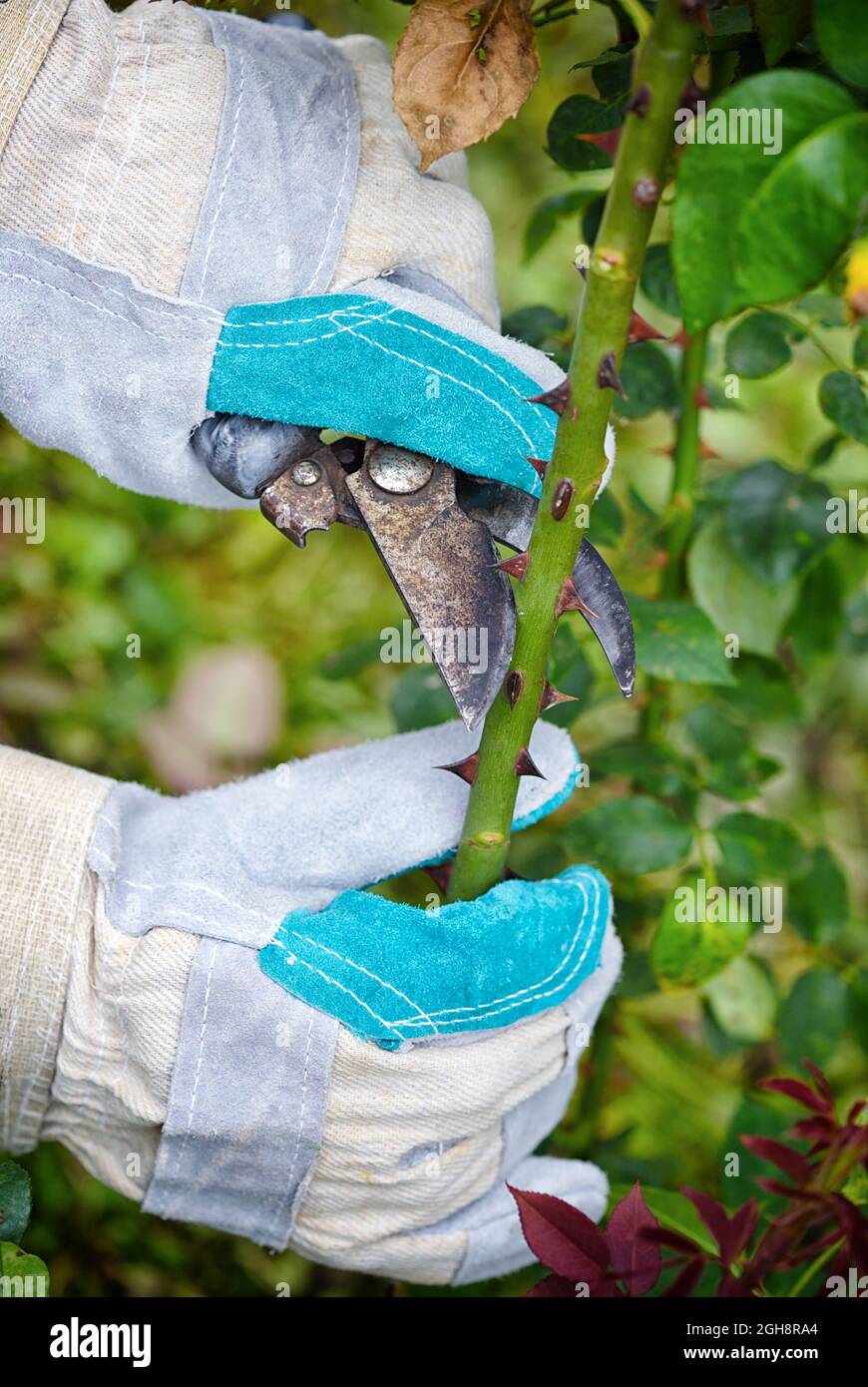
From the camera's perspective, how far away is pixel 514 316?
1.09 meters

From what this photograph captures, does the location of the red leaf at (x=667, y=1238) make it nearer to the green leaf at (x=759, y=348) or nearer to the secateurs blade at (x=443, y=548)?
the secateurs blade at (x=443, y=548)

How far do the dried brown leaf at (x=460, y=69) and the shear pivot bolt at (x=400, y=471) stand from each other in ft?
0.54

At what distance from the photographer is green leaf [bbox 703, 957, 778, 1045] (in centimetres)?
121

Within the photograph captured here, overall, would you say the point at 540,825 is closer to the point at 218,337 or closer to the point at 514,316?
the point at 514,316

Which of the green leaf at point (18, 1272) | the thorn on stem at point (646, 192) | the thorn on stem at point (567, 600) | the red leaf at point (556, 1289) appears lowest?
the red leaf at point (556, 1289)

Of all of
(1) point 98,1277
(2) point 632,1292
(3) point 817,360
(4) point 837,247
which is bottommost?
(1) point 98,1277

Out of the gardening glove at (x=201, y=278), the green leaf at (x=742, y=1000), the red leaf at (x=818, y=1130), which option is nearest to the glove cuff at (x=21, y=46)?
the gardening glove at (x=201, y=278)

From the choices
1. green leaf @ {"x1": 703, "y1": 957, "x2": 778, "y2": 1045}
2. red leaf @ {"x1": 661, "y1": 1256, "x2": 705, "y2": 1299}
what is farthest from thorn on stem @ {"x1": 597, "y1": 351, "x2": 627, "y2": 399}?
green leaf @ {"x1": 703, "y1": 957, "x2": 778, "y2": 1045}

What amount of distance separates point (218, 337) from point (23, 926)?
0.35 meters

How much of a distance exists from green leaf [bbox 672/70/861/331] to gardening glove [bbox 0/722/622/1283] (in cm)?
38

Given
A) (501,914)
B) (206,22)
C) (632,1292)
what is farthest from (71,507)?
(632,1292)

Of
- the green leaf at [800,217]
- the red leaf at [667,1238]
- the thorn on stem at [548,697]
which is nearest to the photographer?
the green leaf at [800,217]

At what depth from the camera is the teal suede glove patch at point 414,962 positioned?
719 millimetres

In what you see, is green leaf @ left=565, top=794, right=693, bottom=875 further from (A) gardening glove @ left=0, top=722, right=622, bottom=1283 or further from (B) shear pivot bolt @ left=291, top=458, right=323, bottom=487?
(B) shear pivot bolt @ left=291, top=458, right=323, bottom=487
